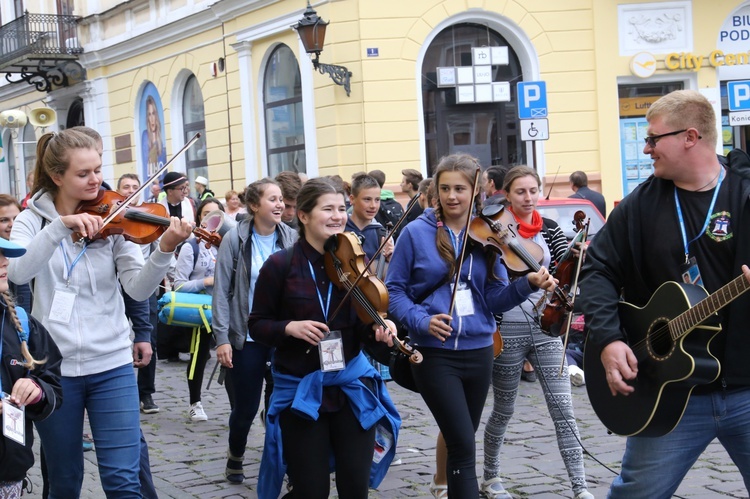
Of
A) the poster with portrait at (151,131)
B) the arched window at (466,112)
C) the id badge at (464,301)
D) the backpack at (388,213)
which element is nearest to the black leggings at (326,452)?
the id badge at (464,301)

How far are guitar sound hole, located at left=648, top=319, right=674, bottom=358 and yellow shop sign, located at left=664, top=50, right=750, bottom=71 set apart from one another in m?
15.3

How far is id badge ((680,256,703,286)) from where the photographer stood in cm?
365

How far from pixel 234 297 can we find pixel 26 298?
7.02 ft

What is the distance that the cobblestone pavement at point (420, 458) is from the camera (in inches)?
245

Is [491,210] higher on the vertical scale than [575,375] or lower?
higher

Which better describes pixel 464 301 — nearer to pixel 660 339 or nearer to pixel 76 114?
pixel 660 339

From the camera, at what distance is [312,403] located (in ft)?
14.5

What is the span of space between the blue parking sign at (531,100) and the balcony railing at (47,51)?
1483 cm


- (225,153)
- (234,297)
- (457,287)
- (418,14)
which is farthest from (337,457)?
(225,153)

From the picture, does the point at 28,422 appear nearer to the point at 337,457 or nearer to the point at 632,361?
the point at 337,457

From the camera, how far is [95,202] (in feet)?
15.3

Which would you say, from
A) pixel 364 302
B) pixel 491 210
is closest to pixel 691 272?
pixel 364 302

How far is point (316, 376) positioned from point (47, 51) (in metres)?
24.3

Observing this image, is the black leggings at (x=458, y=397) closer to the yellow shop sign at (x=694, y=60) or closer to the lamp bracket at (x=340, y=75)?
the lamp bracket at (x=340, y=75)
